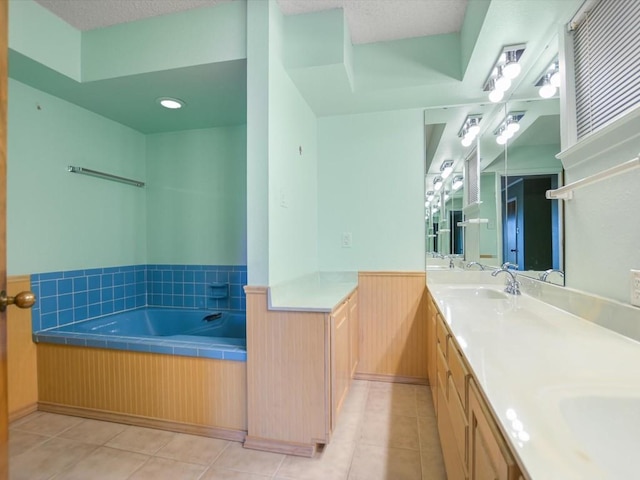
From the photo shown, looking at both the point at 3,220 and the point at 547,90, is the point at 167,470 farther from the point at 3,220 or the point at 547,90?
the point at 547,90

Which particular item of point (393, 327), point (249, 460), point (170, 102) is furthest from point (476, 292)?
point (170, 102)

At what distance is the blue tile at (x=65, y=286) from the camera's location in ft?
7.63

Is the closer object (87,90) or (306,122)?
(87,90)

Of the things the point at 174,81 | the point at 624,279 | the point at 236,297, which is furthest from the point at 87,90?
the point at 624,279

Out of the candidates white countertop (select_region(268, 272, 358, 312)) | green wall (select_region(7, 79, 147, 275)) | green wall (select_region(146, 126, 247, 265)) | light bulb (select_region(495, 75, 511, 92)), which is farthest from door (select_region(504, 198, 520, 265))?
green wall (select_region(7, 79, 147, 275))

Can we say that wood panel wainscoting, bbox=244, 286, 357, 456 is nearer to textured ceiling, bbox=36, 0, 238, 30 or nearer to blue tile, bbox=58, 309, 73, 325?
blue tile, bbox=58, 309, 73, 325

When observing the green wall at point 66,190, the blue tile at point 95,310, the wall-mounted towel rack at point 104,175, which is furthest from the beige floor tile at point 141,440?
the wall-mounted towel rack at point 104,175

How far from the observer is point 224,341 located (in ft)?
6.59

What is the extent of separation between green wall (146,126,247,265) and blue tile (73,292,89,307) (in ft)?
2.23

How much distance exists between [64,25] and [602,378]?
3.16m

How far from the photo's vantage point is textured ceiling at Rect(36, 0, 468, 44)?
184 centimetres

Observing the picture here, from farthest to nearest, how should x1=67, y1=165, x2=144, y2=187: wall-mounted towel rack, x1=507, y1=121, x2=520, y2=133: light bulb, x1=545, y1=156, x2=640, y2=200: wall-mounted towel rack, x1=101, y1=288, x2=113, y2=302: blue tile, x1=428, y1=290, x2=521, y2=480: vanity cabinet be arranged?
x1=101, y1=288, x2=113, y2=302: blue tile
x1=67, y1=165, x2=144, y2=187: wall-mounted towel rack
x1=507, y1=121, x2=520, y2=133: light bulb
x1=545, y1=156, x2=640, y2=200: wall-mounted towel rack
x1=428, y1=290, x2=521, y2=480: vanity cabinet

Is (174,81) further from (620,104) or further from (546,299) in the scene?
(546,299)

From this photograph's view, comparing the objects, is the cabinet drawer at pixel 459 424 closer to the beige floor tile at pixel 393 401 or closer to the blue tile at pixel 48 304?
the beige floor tile at pixel 393 401
